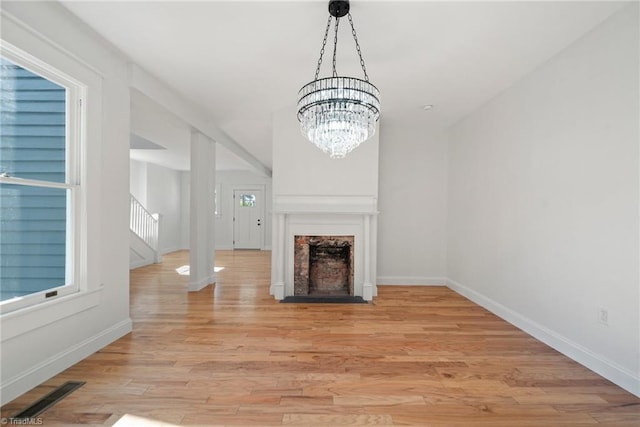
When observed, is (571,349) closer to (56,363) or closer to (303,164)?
(303,164)

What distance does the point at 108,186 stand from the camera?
2578 mm

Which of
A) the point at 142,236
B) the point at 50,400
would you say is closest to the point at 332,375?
the point at 50,400

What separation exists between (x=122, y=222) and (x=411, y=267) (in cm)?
401

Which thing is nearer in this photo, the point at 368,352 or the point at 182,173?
the point at 368,352

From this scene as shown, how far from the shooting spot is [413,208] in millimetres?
4895

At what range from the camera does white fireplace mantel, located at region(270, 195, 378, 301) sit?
414cm

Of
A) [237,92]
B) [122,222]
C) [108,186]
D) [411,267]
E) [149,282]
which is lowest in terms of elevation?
[149,282]

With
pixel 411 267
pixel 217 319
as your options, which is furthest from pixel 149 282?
pixel 411 267

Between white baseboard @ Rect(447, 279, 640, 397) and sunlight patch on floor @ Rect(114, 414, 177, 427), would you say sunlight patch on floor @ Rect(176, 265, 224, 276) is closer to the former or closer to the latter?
sunlight patch on floor @ Rect(114, 414, 177, 427)

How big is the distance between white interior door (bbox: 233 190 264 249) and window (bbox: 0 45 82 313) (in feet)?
24.4

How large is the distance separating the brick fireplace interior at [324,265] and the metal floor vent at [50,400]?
2559 mm

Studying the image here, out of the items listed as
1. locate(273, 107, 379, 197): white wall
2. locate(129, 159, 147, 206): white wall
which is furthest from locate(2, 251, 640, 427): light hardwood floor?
locate(129, 159, 147, 206): white wall

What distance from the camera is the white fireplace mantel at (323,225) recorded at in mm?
4137

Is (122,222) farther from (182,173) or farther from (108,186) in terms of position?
(182,173)
